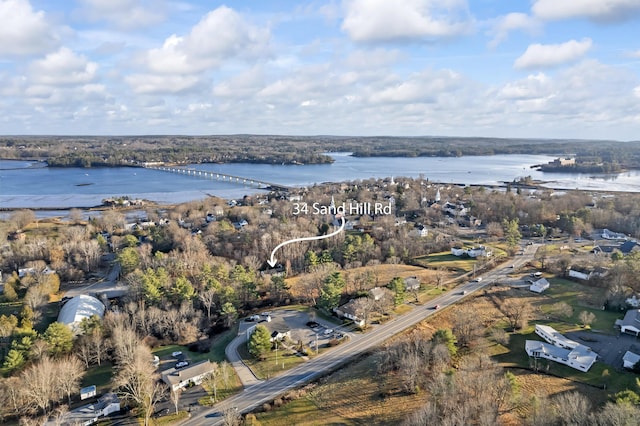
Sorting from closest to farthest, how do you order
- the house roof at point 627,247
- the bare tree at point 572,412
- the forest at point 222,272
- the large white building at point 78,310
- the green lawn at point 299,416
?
the bare tree at point 572,412, the green lawn at point 299,416, the forest at point 222,272, the large white building at point 78,310, the house roof at point 627,247

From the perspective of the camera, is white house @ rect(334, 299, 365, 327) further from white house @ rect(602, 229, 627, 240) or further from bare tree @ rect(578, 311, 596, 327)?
white house @ rect(602, 229, 627, 240)

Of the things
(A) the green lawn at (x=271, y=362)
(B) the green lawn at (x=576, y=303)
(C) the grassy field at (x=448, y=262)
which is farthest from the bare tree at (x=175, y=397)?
(C) the grassy field at (x=448, y=262)

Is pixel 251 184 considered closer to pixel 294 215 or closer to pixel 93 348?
pixel 294 215

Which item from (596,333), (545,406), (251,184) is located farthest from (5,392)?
(251,184)

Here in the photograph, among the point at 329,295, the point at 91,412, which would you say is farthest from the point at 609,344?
the point at 91,412

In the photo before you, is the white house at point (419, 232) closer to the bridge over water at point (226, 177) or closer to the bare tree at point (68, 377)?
the bare tree at point (68, 377)

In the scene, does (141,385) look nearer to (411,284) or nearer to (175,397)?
(175,397)

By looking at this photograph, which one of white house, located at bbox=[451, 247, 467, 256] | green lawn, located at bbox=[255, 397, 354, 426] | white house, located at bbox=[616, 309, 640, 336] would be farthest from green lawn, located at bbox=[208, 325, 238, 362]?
white house, located at bbox=[451, 247, 467, 256]
